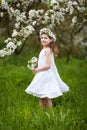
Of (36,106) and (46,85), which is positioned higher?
(46,85)

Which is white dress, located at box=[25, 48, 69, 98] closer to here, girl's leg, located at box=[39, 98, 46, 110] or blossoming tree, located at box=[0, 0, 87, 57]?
girl's leg, located at box=[39, 98, 46, 110]

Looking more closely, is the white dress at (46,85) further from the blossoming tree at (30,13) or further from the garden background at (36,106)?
the blossoming tree at (30,13)

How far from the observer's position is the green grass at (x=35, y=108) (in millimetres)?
6383

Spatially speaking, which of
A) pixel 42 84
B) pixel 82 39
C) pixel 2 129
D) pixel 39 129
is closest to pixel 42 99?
pixel 42 84

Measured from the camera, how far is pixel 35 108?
771cm

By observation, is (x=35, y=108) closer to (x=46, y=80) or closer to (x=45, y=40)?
(x=46, y=80)

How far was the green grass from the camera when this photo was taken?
20.9 feet

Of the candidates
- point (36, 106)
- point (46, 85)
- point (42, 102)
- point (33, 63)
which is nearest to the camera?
point (46, 85)

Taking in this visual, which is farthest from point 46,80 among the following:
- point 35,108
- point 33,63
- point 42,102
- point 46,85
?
point 35,108

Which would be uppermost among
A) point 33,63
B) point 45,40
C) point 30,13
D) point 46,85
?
point 30,13

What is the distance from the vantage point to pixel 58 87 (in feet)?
24.0

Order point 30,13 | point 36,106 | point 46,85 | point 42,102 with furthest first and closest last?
point 30,13
point 36,106
point 42,102
point 46,85

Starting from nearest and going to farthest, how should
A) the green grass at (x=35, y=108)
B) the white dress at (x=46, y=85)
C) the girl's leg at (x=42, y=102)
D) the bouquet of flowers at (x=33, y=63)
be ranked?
the green grass at (x=35, y=108) < the white dress at (x=46, y=85) < the bouquet of flowers at (x=33, y=63) < the girl's leg at (x=42, y=102)

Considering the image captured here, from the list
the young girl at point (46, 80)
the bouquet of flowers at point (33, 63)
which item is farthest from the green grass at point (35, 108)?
the bouquet of flowers at point (33, 63)
